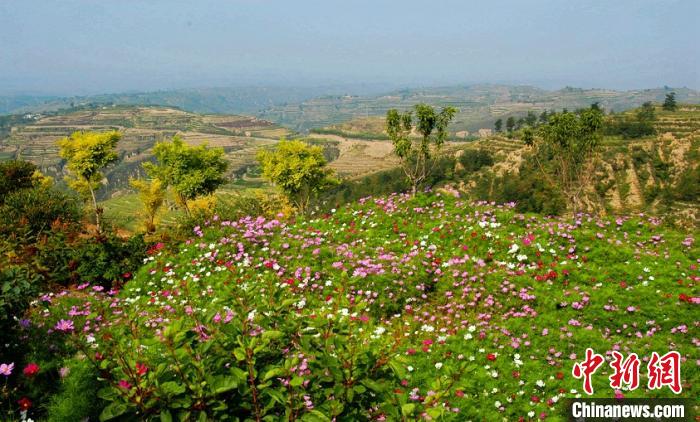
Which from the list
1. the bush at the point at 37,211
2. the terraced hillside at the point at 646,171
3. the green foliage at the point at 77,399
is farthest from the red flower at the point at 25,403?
the terraced hillside at the point at 646,171

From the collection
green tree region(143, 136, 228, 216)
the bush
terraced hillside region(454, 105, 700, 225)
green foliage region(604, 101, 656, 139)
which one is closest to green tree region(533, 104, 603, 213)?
the bush

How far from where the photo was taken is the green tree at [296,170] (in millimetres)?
32594

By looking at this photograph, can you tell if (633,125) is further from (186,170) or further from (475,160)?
(186,170)

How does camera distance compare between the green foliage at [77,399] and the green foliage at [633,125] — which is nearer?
the green foliage at [77,399]

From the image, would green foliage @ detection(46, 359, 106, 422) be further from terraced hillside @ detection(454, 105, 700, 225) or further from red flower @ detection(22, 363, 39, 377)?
terraced hillside @ detection(454, 105, 700, 225)

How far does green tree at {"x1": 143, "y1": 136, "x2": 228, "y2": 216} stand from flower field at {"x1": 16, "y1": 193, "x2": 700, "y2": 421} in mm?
23296

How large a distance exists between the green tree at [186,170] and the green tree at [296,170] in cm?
399

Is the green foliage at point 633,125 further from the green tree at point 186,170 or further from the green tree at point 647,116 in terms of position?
the green tree at point 186,170

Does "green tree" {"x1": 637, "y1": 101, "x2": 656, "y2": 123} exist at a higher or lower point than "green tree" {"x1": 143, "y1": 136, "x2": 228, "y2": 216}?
higher

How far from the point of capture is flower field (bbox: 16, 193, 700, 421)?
280 cm

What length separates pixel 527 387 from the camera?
19.2ft

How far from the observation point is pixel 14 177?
73.8 feet

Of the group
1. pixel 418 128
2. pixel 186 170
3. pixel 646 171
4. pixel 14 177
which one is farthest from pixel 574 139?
pixel 646 171

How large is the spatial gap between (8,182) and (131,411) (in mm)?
24882
